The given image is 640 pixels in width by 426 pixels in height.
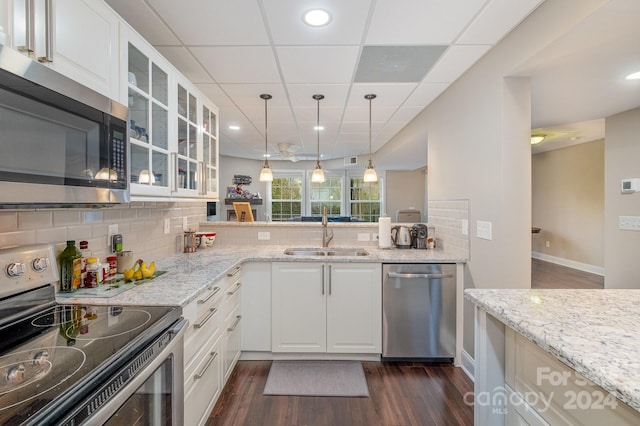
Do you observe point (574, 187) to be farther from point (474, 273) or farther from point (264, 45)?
point (264, 45)

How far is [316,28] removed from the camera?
1750mm

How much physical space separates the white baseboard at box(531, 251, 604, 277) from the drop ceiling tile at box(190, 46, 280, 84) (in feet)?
20.5

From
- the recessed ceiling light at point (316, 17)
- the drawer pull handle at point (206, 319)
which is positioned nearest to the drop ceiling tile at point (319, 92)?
the recessed ceiling light at point (316, 17)

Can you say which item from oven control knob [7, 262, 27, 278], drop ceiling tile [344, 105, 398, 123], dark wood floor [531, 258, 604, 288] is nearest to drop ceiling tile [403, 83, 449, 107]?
drop ceiling tile [344, 105, 398, 123]

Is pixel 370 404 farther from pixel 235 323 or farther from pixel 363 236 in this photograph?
pixel 363 236

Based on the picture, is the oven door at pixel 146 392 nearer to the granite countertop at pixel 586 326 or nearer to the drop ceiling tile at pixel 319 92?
the granite countertop at pixel 586 326

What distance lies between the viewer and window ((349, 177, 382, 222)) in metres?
7.92

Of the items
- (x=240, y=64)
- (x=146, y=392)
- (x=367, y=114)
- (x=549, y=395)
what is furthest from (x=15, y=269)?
(x=367, y=114)

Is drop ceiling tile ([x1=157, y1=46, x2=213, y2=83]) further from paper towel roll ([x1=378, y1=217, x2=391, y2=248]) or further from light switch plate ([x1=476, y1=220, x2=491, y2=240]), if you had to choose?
light switch plate ([x1=476, y1=220, x2=491, y2=240])

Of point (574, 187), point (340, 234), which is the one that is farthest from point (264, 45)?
point (574, 187)

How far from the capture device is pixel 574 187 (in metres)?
5.43

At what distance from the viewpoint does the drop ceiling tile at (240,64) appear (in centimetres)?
200

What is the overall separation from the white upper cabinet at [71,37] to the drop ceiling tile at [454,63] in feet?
6.61

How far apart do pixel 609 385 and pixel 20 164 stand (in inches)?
63.4
